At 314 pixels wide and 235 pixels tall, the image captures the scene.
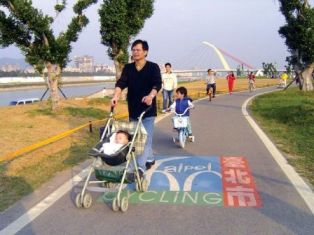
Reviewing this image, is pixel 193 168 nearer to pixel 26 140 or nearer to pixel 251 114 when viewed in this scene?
pixel 26 140

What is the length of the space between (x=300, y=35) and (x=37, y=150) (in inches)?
848

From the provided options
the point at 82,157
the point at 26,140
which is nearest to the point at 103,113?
the point at 26,140

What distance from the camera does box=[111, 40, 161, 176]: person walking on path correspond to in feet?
22.1

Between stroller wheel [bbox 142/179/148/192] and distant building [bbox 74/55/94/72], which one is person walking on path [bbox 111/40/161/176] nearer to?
stroller wheel [bbox 142/179/148/192]

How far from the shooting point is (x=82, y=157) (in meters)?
8.98

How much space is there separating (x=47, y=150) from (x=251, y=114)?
9574mm

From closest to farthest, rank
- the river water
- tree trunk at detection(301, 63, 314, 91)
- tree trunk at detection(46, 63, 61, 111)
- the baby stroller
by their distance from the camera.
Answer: the baby stroller < tree trunk at detection(46, 63, 61, 111) < tree trunk at detection(301, 63, 314, 91) < the river water

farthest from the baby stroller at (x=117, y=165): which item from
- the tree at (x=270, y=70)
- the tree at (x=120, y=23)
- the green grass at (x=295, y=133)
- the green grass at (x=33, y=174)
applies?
the tree at (x=270, y=70)

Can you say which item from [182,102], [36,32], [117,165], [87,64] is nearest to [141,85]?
[117,165]

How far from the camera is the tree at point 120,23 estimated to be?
2077 cm

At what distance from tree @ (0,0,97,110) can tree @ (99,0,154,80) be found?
3.49 metres

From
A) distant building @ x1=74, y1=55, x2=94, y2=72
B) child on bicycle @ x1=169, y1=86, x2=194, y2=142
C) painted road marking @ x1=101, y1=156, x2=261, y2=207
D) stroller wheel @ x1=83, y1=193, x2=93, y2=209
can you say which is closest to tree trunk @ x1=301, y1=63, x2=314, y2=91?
child on bicycle @ x1=169, y1=86, x2=194, y2=142

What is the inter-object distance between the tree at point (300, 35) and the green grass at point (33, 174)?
20555mm

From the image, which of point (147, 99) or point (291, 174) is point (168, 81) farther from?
point (147, 99)
